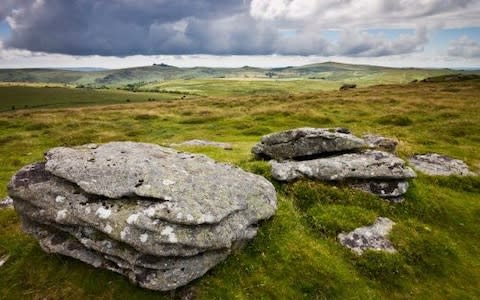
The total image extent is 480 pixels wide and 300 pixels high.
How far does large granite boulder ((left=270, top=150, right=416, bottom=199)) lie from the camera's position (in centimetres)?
2025

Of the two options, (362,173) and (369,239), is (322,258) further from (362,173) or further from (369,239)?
(362,173)

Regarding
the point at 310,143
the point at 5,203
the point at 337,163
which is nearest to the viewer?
the point at 337,163

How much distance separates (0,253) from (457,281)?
68.8 ft

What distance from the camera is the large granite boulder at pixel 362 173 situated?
797 inches

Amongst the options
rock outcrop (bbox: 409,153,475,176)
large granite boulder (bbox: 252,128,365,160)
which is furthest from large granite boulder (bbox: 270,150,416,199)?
rock outcrop (bbox: 409,153,475,176)

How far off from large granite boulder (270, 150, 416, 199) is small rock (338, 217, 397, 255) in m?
2.60

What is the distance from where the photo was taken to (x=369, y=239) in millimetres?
17312

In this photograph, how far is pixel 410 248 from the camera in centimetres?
1702

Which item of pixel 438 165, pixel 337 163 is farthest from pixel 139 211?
pixel 438 165

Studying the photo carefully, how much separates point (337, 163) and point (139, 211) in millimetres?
11725

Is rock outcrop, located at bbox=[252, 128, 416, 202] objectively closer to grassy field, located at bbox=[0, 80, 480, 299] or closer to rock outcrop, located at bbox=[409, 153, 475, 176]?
grassy field, located at bbox=[0, 80, 480, 299]

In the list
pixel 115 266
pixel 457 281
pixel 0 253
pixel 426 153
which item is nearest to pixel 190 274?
pixel 115 266

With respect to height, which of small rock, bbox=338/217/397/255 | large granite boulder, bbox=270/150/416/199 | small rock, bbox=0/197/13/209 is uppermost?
large granite boulder, bbox=270/150/416/199

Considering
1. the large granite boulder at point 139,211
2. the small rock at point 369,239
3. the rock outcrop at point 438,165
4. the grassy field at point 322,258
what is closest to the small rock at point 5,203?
the grassy field at point 322,258
